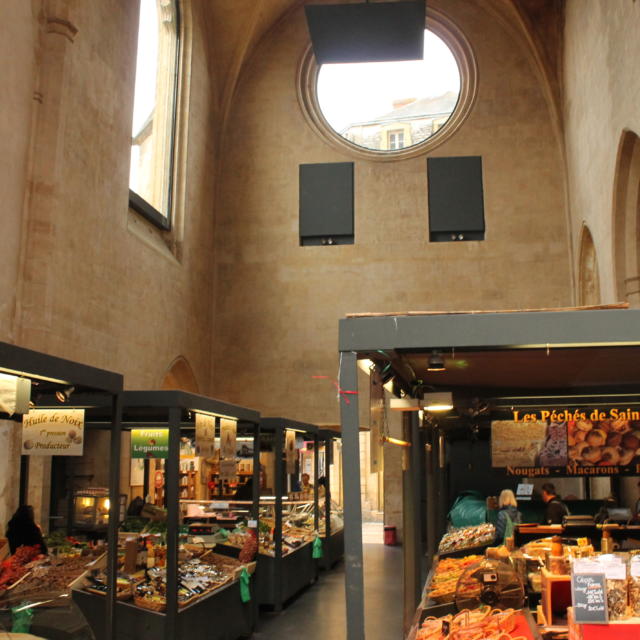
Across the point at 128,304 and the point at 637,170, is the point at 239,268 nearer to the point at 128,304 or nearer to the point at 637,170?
the point at 128,304

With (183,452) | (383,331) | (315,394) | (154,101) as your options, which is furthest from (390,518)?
(383,331)

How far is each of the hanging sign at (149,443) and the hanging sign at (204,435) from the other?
3.11 ft

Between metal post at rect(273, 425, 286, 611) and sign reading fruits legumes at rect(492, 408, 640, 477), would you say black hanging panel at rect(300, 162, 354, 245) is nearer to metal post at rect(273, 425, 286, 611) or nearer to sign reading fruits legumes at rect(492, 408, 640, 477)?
metal post at rect(273, 425, 286, 611)

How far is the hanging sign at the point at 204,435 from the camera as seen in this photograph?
7180mm

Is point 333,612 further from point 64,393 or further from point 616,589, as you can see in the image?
point 616,589

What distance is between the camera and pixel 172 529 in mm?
6266

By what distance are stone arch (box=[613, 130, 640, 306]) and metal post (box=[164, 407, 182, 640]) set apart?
8080 millimetres

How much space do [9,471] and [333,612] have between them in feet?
12.9

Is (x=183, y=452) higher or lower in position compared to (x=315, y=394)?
lower

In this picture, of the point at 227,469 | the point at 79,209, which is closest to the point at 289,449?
the point at 227,469

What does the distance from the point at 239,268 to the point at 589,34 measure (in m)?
8.36

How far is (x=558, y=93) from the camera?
56.1 ft

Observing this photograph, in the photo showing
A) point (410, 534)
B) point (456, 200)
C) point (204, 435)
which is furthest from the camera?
point (456, 200)

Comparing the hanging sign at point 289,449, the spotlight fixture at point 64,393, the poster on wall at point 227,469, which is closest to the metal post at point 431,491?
the hanging sign at point 289,449
